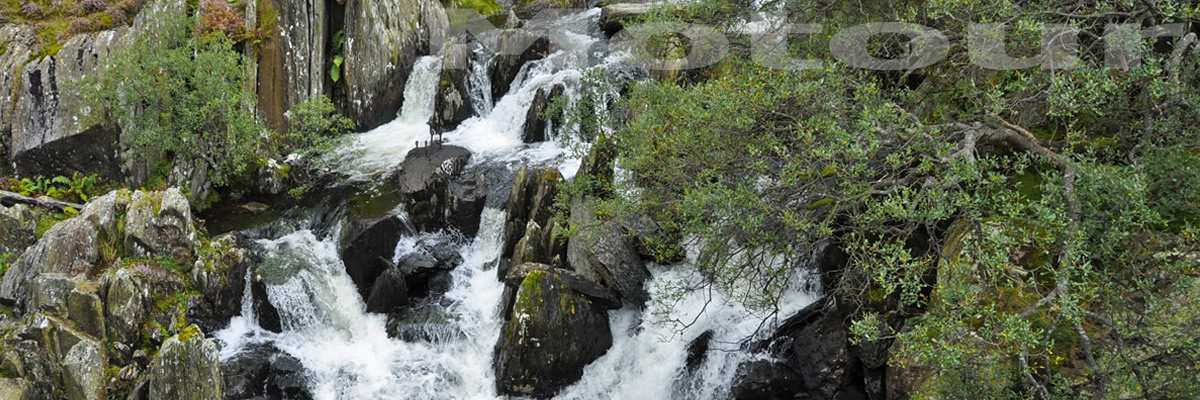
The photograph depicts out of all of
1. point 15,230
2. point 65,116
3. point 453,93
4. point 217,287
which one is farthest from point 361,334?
point 65,116

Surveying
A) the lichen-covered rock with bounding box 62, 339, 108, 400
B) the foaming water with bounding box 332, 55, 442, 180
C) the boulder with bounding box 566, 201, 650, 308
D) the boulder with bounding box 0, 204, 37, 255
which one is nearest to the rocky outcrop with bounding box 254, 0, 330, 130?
the foaming water with bounding box 332, 55, 442, 180

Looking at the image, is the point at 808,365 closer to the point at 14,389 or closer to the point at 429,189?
the point at 429,189

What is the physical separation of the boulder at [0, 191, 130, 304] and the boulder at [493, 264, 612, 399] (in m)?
8.92

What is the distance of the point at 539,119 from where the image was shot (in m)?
22.4

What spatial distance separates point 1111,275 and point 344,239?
1482 centimetres

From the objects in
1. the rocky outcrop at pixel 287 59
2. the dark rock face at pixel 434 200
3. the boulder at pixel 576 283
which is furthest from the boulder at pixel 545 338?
the rocky outcrop at pixel 287 59

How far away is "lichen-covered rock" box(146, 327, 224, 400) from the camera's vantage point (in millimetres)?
13828

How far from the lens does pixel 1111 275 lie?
8.45 m

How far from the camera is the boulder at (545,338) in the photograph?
15.1m

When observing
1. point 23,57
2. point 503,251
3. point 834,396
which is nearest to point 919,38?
point 834,396

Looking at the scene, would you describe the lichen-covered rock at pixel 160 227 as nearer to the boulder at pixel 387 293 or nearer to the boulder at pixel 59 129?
the boulder at pixel 387 293

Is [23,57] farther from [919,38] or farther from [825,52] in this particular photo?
[919,38]

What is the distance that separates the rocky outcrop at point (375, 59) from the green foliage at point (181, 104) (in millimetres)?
4237

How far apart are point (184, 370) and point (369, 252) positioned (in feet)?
15.9
